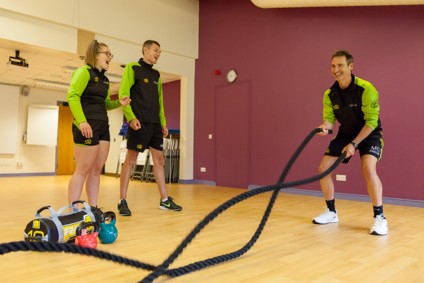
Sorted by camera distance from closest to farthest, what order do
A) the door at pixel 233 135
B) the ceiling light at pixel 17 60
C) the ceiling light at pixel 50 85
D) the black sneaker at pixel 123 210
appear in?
the black sneaker at pixel 123 210 → the ceiling light at pixel 17 60 → the door at pixel 233 135 → the ceiling light at pixel 50 85

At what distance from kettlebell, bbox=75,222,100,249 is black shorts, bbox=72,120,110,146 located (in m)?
0.61

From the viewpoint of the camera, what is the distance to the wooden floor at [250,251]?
4.64 ft

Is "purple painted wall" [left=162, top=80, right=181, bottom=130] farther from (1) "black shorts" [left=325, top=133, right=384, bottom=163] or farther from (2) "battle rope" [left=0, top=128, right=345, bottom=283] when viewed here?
(2) "battle rope" [left=0, top=128, right=345, bottom=283]

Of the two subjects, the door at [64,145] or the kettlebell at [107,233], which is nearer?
the kettlebell at [107,233]

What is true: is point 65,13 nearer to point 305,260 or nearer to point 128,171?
point 128,171

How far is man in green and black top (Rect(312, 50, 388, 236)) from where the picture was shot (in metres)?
2.35

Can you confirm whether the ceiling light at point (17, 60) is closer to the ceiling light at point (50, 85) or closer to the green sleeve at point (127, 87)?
the ceiling light at point (50, 85)

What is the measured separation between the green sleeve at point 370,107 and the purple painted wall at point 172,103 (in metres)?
5.01

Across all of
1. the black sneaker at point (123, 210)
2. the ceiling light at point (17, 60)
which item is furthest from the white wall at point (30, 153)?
the black sneaker at point (123, 210)

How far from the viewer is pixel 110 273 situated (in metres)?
1.41

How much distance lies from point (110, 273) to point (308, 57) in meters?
4.29

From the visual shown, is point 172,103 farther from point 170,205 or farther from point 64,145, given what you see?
point 170,205

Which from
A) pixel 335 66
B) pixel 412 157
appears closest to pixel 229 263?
pixel 335 66

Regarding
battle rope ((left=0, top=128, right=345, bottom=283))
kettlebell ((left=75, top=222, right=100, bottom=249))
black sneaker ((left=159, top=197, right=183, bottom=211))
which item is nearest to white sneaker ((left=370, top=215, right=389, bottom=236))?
battle rope ((left=0, top=128, right=345, bottom=283))
